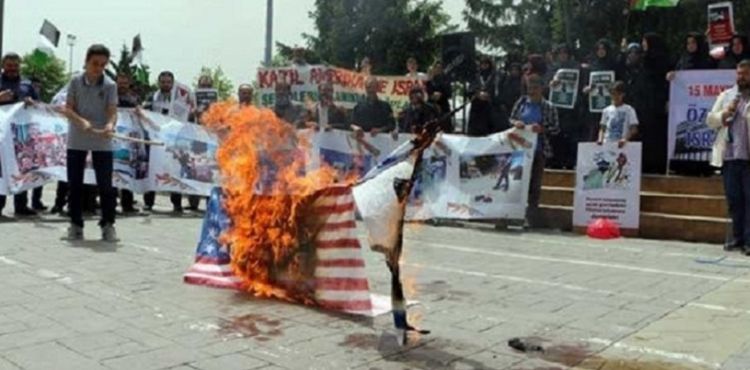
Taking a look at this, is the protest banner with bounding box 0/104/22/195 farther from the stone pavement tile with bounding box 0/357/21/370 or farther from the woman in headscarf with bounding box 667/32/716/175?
the woman in headscarf with bounding box 667/32/716/175

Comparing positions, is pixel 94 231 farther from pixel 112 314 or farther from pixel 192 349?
pixel 192 349

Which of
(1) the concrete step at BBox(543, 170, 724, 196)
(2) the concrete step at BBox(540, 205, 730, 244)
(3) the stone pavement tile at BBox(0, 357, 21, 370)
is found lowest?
(3) the stone pavement tile at BBox(0, 357, 21, 370)

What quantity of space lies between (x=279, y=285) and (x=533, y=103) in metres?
6.17

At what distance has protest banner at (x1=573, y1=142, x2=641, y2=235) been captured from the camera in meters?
10.4

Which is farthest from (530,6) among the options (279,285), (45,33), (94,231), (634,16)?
(279,285)

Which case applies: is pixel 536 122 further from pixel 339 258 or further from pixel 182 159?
pixel 339 258

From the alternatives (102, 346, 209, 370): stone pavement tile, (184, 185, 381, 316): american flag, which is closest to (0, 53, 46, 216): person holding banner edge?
(184, 185, 381, 316): american flag

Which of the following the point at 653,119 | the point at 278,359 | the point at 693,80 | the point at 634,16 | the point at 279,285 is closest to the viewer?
the point at 278,359

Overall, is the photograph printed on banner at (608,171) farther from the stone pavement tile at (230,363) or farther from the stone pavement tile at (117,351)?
the stone pavement tile at (117,351)

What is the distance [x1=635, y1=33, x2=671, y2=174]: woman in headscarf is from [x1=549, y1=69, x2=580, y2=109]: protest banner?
39.6 inches

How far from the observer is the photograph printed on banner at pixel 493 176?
10812 millimetres

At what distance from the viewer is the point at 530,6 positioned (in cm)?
3909

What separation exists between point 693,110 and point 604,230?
2.11 m

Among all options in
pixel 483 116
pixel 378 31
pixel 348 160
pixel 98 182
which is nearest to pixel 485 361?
pixel 98 182
